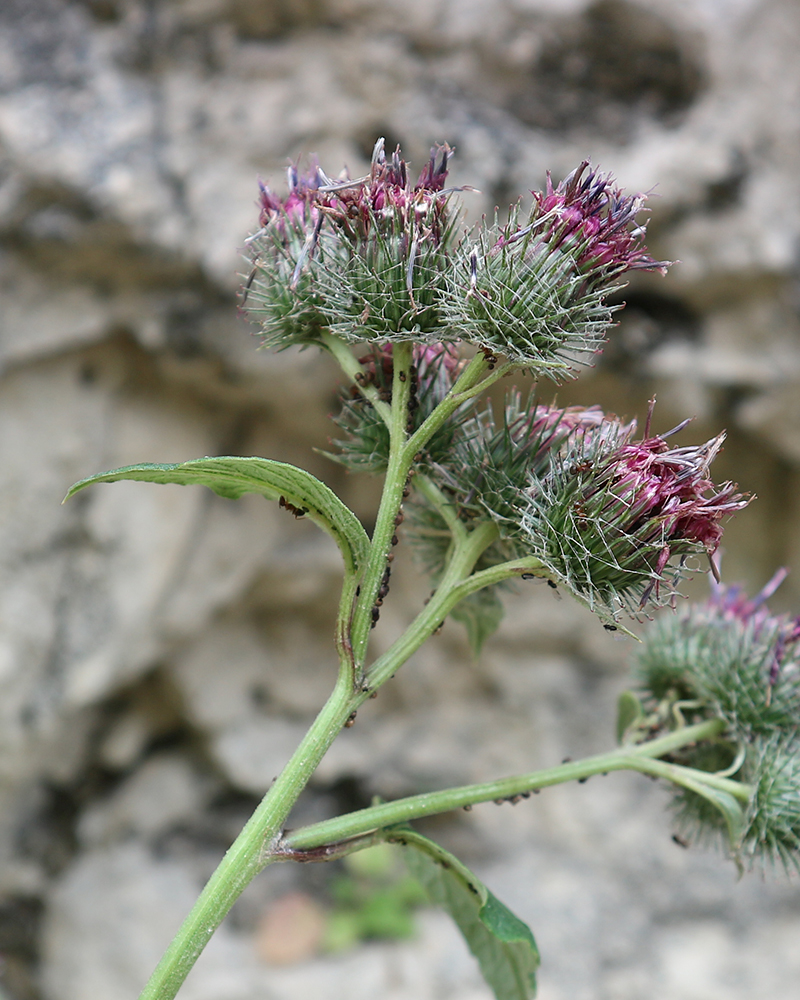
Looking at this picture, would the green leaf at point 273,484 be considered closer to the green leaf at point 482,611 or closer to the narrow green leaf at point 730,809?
the green leaf at point 482,611

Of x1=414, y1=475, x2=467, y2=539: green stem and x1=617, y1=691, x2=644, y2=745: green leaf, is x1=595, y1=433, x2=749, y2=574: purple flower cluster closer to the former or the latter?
x1=414, y1=475, x2=467, y2=539: green stem

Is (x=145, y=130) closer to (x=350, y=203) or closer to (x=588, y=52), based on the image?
(x=588, y=52)

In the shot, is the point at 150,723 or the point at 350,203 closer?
the point at 350,203

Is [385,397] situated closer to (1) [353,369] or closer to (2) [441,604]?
(1) [353,369]

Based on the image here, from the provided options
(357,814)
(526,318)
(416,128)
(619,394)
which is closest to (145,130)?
(416,128)

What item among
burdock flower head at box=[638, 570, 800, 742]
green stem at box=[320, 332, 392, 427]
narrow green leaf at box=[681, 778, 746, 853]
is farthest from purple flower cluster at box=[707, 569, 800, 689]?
green stem at box=[320, 332, 392, 427]

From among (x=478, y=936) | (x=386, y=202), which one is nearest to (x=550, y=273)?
(x=386, y=202)
